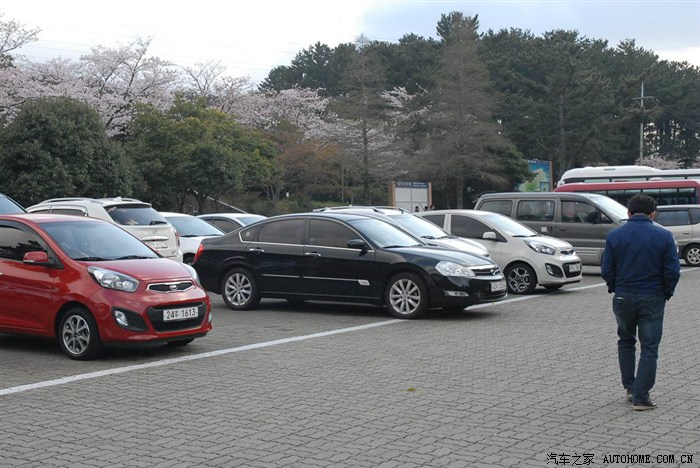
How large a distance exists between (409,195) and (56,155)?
17.2 meters

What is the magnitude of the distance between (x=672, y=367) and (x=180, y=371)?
510 centimetres

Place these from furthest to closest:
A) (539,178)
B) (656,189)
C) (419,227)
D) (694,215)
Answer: (539,178) → (656,189) → (694,215) → (419,227)

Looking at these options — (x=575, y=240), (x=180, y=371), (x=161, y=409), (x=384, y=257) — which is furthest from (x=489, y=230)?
(x=161, y=409)

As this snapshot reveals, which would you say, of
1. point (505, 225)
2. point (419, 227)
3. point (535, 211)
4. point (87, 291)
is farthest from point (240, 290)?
point (535, 211)

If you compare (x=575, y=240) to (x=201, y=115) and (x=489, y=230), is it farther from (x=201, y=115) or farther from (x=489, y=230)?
(x=201, y=115)

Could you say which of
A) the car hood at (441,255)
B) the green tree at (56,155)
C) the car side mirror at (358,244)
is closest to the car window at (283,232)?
the car side mirror at (358,244)

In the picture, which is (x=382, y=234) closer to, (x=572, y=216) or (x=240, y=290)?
(x=240, y=290)

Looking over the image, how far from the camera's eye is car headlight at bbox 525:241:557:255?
17.7m

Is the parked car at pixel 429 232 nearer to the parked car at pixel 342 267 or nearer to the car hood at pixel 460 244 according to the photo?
the car hood at pixel 460 244

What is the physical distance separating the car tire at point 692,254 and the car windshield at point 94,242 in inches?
741

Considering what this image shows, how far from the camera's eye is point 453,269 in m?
13.6

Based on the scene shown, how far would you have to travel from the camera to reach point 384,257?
13.9 metres

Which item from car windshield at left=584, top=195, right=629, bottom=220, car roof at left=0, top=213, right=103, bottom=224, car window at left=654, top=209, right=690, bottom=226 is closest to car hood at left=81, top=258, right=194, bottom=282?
car roof at left=0, top=213, right=103, bottom=224

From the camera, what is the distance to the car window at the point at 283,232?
1470 centimetres
